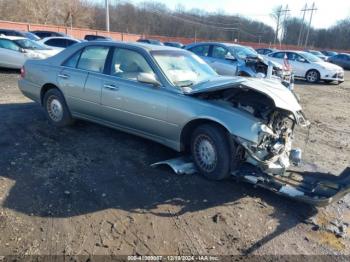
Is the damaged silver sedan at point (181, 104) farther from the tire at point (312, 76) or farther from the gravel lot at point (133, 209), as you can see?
the tire at point (312, 76)

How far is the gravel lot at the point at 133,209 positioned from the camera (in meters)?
3.12

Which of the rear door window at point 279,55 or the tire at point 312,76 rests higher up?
the rear door window at point 279,55

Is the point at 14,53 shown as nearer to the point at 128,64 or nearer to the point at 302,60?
the point at 128,64

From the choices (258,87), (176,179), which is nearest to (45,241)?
(176,179)

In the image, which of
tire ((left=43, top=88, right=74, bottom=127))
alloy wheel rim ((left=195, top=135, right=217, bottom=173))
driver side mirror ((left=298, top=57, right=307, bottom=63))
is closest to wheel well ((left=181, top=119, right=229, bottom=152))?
alloy wheel rim ((left=195, top=135, right=217, bottom=173))

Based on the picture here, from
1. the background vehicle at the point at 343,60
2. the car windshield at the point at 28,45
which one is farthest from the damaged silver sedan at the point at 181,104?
the background vehicle at the point at 343,60

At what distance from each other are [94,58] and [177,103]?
1861 millimetres

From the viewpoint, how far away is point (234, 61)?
11781 millimetres

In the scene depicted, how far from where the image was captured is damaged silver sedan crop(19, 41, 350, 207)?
4.04m

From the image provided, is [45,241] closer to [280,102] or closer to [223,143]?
[223,143]

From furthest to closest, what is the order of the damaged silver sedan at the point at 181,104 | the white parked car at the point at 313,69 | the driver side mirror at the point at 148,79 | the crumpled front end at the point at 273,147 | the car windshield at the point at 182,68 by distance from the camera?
1. the white parked car at the point at 313,69
2. the car windshield at the point at 182,68
3. the driver side mirror at the point at 148,79
4. the damaged silver sedan at the point at 181,104
5. the crumpled front end at the point at 273,147

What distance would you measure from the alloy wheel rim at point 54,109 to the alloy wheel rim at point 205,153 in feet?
9.14

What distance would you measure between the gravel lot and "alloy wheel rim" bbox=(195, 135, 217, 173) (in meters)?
0.20

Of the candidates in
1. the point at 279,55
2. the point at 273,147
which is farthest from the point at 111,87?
the point at 279,55
